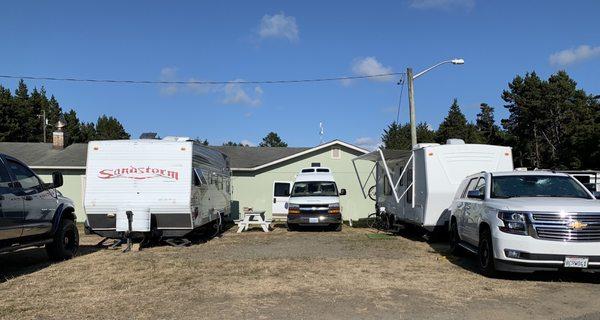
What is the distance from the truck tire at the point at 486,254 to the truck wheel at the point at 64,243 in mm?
8281

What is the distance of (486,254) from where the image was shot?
357 inches

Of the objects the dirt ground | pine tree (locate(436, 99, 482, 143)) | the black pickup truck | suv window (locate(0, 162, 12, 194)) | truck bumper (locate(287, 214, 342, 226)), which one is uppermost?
pine tree (locate(436, 99, 482, 143))

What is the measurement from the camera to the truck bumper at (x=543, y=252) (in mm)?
7941

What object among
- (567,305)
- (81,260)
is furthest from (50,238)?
(567,305)

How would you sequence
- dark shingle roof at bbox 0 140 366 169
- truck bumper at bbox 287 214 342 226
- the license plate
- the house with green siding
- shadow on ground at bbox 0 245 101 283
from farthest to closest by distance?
dark shingle roof at bbox 0 140 366 169 → the house with green siding → truck bumper at bbox 287 214 342 226 → shadow on ground at bbox 0 245 101 283 → the license plate

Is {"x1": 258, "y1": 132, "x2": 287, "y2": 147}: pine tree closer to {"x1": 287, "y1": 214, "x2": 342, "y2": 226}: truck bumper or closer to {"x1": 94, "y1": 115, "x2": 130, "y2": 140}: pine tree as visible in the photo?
{"x1": 94, "y1": 115, "x2": 130, "y2": 140}: pine tree

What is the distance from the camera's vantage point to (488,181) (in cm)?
999

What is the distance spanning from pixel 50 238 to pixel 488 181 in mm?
8602

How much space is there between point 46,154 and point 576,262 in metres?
26.9

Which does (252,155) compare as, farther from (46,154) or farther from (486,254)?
(486,254)

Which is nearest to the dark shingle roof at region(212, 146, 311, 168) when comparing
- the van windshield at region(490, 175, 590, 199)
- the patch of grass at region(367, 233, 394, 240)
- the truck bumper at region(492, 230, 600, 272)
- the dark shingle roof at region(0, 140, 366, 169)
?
the dark shingle roof at region(0, 140, 366, 169)

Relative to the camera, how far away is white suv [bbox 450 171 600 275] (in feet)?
26.2

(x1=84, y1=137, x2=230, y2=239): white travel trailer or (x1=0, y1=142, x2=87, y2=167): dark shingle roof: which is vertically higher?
(x1=0, y1=142, x2=87, y2=167): dark shingle roof

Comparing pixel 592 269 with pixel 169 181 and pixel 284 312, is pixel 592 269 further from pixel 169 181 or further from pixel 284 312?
pixel 169 181
